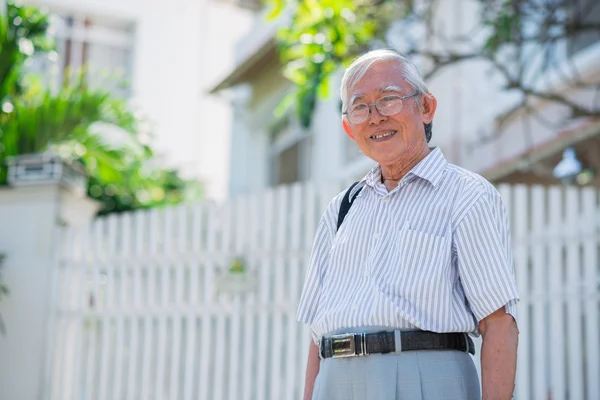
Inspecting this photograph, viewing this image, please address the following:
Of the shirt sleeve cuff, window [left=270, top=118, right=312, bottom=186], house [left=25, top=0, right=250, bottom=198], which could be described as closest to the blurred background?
the shirt sleeve cuff

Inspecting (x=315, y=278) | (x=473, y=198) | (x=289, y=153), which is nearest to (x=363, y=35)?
(x=315, y=278)

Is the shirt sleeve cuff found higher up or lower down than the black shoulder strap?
lower down

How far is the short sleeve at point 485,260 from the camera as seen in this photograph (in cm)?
251

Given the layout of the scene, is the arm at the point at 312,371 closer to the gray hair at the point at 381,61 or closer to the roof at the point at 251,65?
the gray hair at the point at 381,61

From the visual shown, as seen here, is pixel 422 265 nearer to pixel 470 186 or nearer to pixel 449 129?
pixel 470 186

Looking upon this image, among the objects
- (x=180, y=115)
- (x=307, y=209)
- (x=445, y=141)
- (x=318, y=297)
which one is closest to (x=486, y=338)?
(x=318, y=297)

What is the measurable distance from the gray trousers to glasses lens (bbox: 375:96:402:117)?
0.67 metres

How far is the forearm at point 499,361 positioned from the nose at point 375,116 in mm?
648

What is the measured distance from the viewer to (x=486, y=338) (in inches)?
99.1

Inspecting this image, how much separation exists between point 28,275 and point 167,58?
10385 mm

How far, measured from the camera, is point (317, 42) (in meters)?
6.81

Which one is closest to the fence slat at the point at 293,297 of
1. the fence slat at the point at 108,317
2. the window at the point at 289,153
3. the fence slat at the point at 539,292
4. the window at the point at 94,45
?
the fence slat at the point at 108,317

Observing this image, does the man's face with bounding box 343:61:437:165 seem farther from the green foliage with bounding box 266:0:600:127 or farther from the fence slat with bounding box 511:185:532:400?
the green foliage with bounding box 266:0:600:127

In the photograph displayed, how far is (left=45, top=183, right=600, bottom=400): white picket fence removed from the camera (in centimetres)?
561
